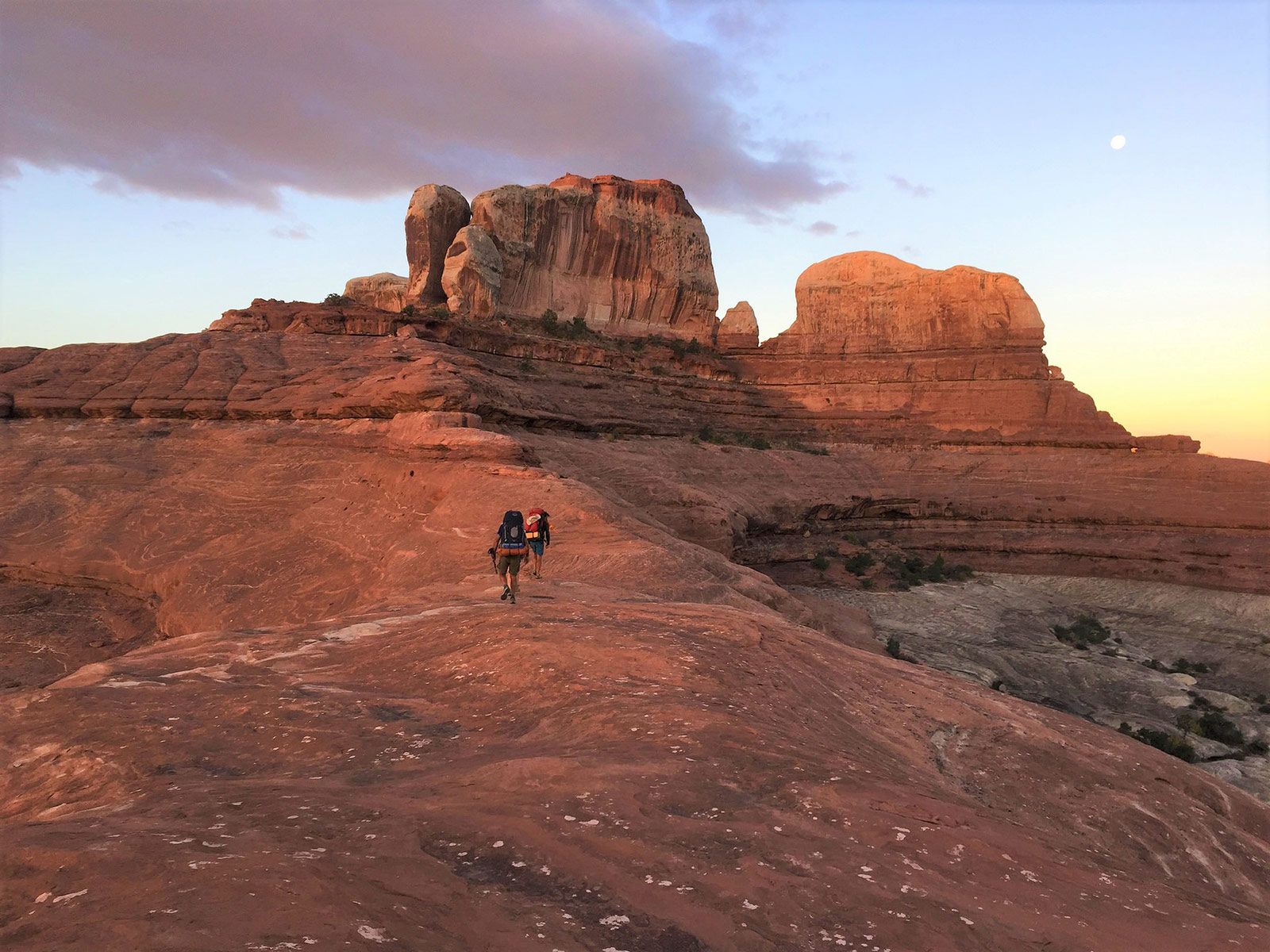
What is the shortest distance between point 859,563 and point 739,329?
24920 mm

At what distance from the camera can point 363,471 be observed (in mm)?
21938

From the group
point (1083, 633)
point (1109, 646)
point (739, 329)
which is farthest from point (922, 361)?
point (1109, 646)

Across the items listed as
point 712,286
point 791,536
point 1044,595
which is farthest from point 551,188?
point 1044,595

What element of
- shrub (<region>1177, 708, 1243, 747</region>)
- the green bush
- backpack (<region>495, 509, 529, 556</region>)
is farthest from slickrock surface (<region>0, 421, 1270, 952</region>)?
the green bush

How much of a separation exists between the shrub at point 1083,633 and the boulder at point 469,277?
103ft

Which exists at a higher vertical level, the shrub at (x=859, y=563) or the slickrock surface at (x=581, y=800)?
the slickrock surface at (x=581, y=800)

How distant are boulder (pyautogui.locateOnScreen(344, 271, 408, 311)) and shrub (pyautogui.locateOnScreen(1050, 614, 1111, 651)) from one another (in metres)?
38.1

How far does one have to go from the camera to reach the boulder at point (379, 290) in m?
48.9

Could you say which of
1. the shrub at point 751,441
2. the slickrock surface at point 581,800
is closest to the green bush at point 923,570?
the shrub at point 751,441

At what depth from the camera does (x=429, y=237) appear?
46.0 metres

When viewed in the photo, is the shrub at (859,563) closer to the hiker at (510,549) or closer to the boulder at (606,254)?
the boulder at (606,254)

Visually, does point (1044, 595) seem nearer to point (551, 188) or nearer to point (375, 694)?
point (375, 694)

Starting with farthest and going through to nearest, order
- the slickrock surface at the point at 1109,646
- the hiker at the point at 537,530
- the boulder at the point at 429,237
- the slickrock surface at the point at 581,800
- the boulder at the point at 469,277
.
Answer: the boulder at the point at 429,237 < the boulder at the point at 469,277 < the slickrock surface at the point at 1109,646 < the hiker at the point at 537,530 < the slickrock surface at the point at 581,800

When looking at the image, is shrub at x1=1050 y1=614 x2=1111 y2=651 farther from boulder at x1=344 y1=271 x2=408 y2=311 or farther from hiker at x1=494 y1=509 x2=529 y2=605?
boulder at x1=344 y1=271 x2=408 y2=311
